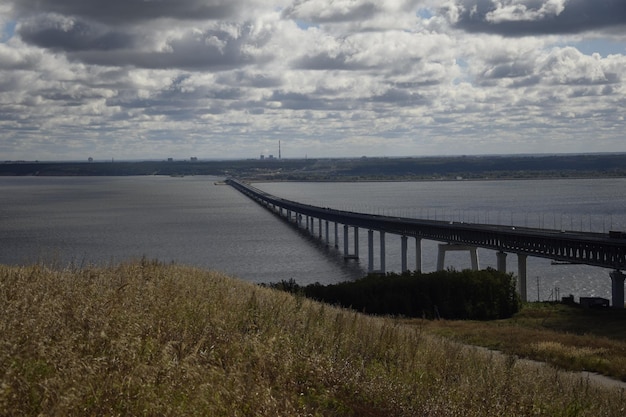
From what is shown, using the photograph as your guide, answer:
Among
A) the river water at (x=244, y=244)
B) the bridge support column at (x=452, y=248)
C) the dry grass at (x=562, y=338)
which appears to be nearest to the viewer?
the dry grass at (x=562, y=338)

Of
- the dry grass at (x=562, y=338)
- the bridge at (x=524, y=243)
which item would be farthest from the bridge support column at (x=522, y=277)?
the dry grass at (x=562, y=338)

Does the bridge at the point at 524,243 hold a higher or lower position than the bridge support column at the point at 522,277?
higher

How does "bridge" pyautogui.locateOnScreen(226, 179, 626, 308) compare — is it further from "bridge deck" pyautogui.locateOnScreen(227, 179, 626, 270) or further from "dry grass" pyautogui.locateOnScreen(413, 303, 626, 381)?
"dry grass" pyautogui.locateOnScreen(413, 303, 626, 381)

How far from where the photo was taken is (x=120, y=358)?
912 centimetres

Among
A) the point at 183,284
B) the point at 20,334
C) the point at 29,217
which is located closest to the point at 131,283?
the point at 183,284

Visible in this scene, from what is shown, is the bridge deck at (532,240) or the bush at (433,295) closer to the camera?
the bush at (433,295)

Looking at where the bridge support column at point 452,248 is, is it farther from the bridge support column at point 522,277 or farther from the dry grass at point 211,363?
the dry grass at point 211,363

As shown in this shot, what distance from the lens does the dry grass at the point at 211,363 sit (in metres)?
8.30

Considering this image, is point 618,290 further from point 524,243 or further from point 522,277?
point 524,243

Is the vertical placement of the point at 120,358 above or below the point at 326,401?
above

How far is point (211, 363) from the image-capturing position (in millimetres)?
10789

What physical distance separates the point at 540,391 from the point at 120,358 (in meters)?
7.50

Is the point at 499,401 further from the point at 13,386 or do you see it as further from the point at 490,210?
the point at 490,210

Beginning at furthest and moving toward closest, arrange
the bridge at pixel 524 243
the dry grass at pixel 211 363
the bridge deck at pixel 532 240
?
the bridge deck at pixel 532 240 → the bridge at pixel 524 243 → the dry grass at pixel 211 363
